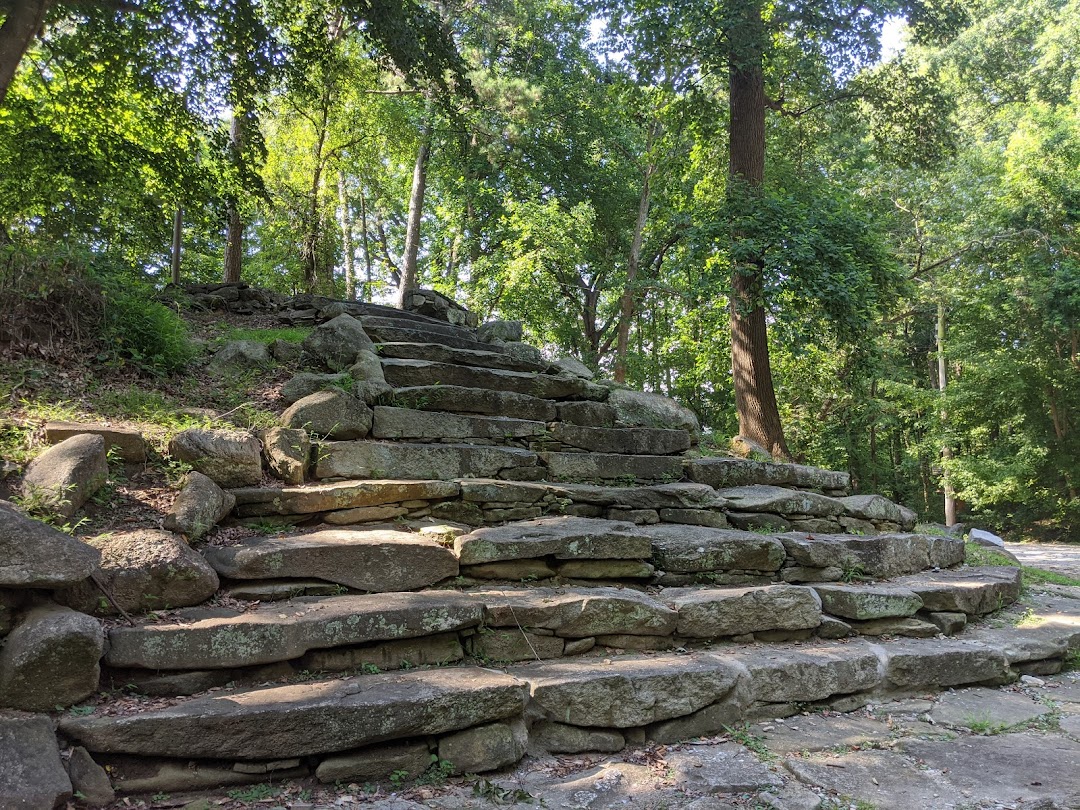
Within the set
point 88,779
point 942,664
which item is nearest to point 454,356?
point 88,779

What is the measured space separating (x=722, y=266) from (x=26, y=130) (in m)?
8.08

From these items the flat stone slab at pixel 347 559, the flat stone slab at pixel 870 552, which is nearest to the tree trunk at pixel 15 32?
the flat stone slab at pixel 347 559

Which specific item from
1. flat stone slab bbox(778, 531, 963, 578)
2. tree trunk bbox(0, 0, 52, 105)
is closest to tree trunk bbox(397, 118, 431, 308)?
tree trunk bbox(0, 0, 52, 105)

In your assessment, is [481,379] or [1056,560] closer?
[481,379]

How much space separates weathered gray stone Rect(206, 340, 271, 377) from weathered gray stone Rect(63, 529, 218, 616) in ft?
9.59

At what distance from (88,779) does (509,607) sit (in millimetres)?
2053

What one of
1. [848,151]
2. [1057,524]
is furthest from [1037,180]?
[1057,524]

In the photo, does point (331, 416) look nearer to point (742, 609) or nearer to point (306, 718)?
point (306, 718)

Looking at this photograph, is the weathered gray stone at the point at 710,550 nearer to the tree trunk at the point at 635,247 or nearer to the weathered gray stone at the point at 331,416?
the weathered gray stone at the point at 331,416

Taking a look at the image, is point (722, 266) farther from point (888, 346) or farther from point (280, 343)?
point (888, 346)

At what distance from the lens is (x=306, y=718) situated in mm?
2707

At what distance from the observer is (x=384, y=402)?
217 inches

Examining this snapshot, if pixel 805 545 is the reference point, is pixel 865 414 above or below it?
above

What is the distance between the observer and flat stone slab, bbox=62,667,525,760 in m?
2.55
